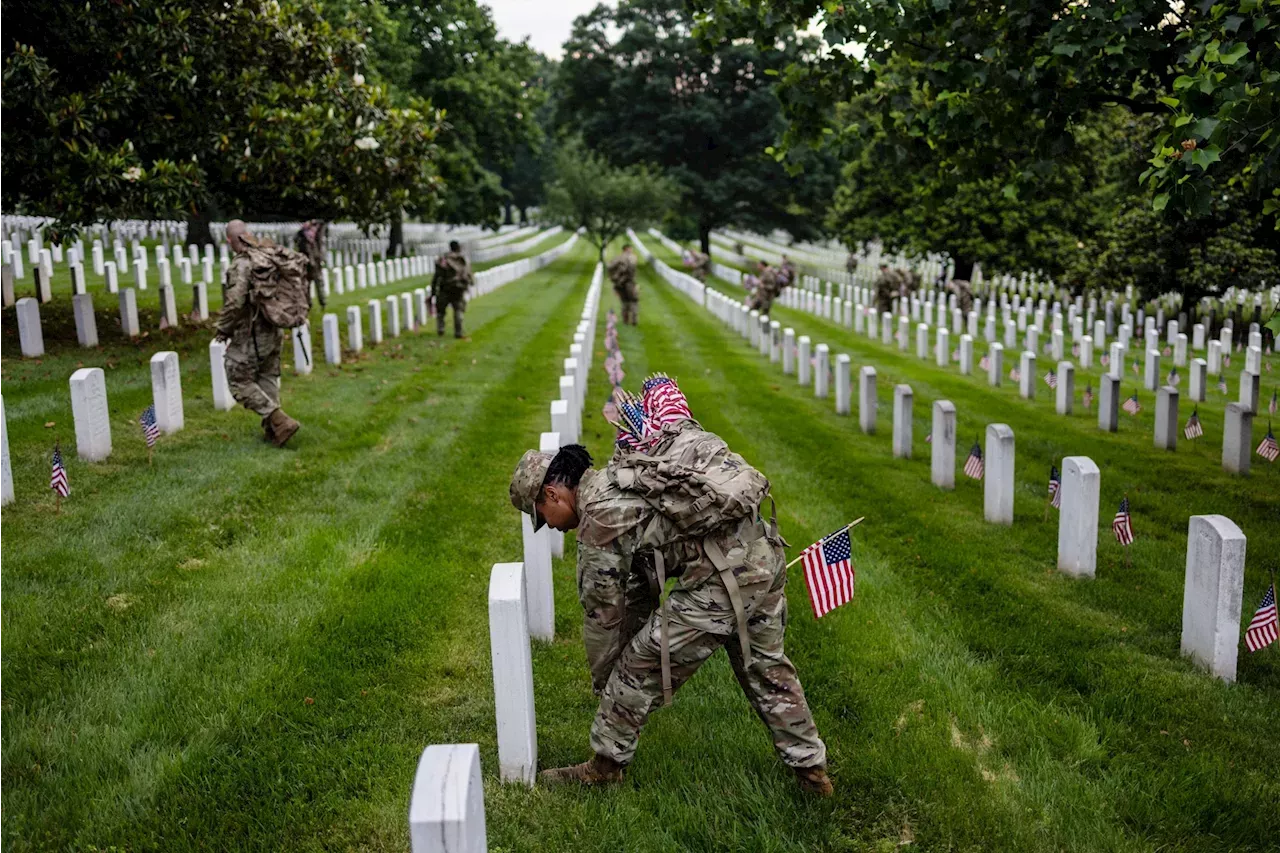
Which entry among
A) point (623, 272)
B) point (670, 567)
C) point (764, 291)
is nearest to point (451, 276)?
point (623, 272)

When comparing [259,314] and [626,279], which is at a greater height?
[259,314]

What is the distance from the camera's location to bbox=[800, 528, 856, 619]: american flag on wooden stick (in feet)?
17.7

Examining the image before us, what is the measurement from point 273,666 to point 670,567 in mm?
2464

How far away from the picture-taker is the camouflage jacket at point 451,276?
19.9 metres

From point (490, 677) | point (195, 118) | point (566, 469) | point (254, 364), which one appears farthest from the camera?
point (195, 118)

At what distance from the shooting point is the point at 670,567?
413 centimetres

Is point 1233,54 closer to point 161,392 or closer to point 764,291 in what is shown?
point 161,392

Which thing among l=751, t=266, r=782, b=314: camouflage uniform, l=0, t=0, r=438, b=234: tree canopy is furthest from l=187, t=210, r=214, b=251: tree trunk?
l=751, t=266, r=782, b=314: camouflage uniform

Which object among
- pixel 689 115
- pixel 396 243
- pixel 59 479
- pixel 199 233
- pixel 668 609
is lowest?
pixel 59 479

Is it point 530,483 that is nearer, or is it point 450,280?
point 530,483

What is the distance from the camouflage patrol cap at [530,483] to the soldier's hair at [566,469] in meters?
0.03

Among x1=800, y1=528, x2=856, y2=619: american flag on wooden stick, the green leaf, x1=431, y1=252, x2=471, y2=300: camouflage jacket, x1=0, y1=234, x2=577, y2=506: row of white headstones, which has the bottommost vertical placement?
x1=800, y1=528, x2=856, y2=619: american flag on wooden stick

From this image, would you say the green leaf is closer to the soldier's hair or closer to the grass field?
the grass field

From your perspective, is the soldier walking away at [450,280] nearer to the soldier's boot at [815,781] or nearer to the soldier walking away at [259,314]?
the soldier walking away at [259,314]
